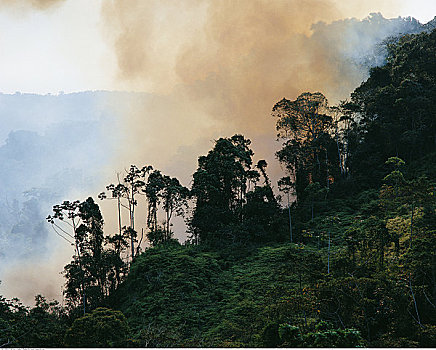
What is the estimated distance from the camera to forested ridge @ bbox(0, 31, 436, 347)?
31.6ft

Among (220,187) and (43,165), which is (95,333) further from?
(43,165)

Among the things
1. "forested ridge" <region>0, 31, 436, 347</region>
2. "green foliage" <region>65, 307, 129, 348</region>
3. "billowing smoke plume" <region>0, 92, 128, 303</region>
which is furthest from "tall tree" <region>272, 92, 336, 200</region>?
"billowing smoke plume" <region>0, 92, 128, 303</region>

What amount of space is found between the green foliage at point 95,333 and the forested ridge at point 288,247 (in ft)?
0.10

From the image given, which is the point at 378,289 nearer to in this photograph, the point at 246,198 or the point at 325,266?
the point at 325,266

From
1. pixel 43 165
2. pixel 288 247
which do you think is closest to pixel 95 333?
pixel 288 247

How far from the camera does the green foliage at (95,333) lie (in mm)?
9219

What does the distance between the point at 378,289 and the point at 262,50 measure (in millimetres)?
27215

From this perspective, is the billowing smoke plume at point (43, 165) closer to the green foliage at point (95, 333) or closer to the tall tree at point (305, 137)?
the tall tree at point (305, 137)

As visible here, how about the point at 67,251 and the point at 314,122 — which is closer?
the point at 314,122

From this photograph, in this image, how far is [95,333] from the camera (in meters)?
9.23

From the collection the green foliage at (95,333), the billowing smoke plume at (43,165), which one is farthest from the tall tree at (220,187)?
the billowing smoke plume at (43,165)

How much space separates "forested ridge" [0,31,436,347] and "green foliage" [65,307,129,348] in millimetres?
31

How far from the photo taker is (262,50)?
107 feet

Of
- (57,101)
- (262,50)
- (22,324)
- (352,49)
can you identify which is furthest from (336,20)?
(57,101)
